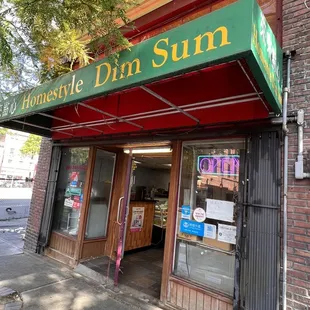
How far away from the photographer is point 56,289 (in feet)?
12.6

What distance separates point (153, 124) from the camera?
3.94m

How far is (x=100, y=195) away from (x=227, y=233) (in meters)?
3.11

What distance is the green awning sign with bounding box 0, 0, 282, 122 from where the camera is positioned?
170 cm

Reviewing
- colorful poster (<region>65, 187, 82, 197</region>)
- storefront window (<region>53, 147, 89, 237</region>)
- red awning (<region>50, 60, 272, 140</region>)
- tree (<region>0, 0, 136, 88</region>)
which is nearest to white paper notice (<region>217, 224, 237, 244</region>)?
red awning (<region>50, 60, 272, 140</region>)

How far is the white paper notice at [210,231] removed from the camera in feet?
10.5

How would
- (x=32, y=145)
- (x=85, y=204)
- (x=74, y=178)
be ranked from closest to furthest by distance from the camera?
(x=85, y=204)
(x=74, y=178)
(x=32, y=145)

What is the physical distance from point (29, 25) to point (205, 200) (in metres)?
3.21

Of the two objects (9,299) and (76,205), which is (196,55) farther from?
(76,205)

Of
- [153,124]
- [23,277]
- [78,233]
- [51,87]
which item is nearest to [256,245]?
[153,124]

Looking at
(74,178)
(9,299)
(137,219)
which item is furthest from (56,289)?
(137,219)

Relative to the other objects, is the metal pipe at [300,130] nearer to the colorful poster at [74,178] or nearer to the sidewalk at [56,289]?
the sidewalk at [56,289]

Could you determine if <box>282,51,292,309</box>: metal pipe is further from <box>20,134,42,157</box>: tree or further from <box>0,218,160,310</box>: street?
<box>20,134,42,157</box>: tree

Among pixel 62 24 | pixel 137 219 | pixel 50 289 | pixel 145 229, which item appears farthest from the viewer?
pixel 145 229

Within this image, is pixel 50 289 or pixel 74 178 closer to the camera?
pixel 50 289
